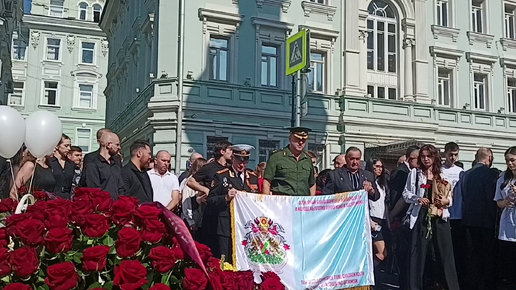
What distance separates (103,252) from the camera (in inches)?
79.7

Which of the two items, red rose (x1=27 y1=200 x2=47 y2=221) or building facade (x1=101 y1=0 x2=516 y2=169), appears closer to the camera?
red rose (x1=27 y1=200 x2=47 y2=221)

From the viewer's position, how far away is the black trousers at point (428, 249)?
21.3 feet

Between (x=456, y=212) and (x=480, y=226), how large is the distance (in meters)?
0.51

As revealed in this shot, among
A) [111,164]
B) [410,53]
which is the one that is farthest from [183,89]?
[111,164]

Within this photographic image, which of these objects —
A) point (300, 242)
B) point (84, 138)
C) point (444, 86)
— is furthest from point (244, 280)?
point (84, 138)

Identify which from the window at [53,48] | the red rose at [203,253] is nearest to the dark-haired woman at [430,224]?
the red rose at [203,253]

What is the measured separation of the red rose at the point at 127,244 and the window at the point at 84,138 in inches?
1626

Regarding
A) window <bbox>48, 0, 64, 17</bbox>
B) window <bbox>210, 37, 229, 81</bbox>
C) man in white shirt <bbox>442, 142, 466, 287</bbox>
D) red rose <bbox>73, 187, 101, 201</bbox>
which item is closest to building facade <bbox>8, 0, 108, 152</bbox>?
window <bbox>48, 0, 64, 17</bbox>

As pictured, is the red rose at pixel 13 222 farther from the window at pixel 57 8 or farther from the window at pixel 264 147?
the window at pixel 57 8

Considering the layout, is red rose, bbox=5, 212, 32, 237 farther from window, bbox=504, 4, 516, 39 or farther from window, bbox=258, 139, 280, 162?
window, bbox=504, 4, 516, 39

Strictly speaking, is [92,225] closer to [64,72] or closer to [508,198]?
[508,198]

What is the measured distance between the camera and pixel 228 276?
7.31 ft

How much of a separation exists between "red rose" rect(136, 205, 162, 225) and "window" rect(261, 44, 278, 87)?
1784 cm

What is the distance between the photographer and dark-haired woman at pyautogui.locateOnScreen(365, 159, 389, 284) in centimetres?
744
